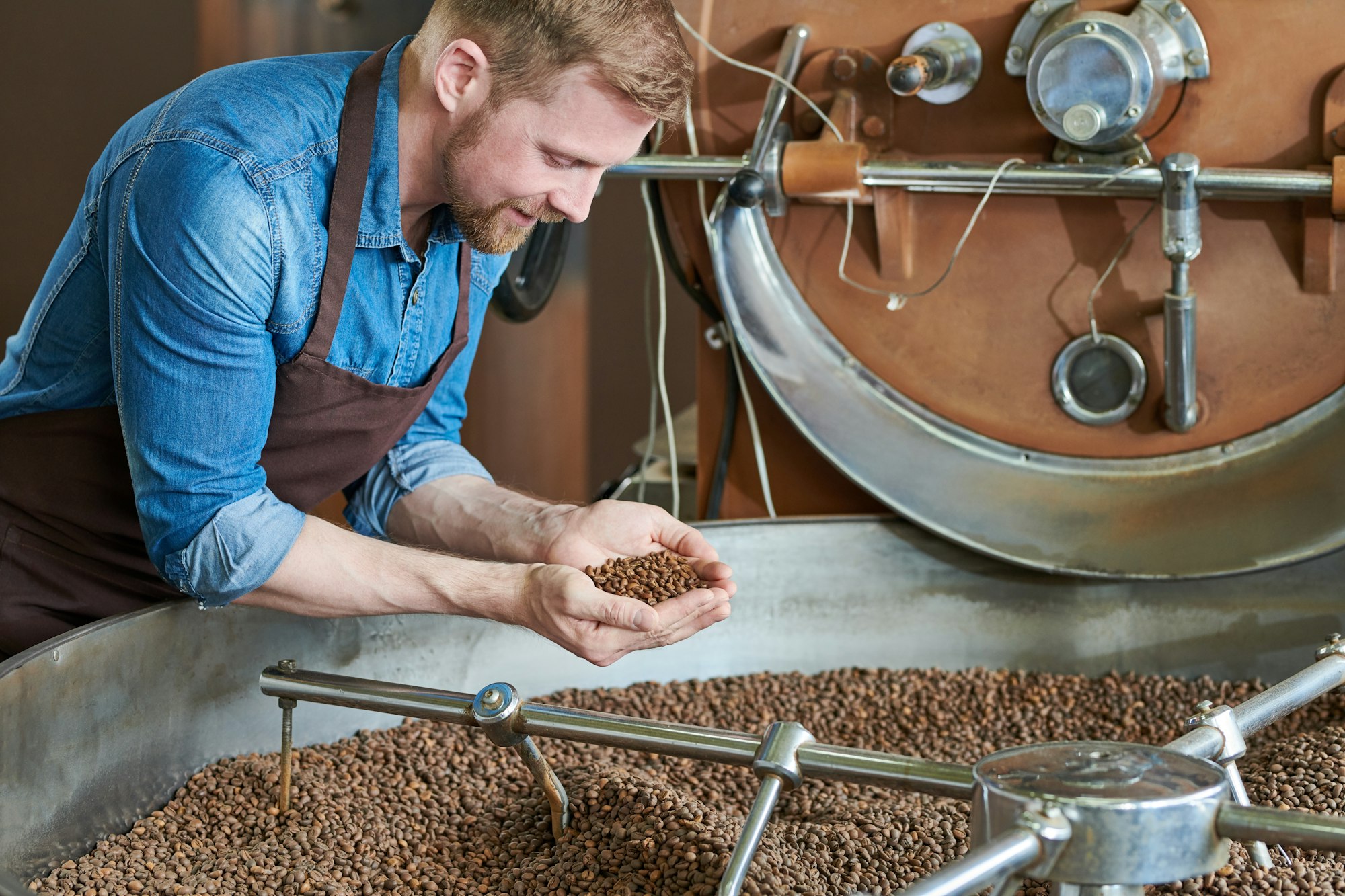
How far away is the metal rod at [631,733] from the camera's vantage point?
2.85 feet

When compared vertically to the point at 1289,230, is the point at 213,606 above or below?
below

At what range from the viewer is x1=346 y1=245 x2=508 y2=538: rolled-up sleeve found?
1471 mm

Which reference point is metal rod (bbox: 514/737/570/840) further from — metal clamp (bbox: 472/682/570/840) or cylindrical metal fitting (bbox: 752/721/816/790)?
cylindrical metal fitting (bbox: 752/721/816/790)

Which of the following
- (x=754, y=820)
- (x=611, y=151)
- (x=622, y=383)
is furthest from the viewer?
(x=622, y=383)

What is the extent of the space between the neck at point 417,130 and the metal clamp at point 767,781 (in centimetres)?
60

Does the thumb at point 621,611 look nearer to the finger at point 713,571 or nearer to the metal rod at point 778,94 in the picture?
the finger at point 713,571

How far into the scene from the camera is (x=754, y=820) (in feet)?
2.80

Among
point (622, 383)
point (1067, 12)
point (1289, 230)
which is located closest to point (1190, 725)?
point (1289, 230)

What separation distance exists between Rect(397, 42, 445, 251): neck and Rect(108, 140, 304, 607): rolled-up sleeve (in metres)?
0.17

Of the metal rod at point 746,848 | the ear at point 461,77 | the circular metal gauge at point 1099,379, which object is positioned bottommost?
the metal rod at point 746,848

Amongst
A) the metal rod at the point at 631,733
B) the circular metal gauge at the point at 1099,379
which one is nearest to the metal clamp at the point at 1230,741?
the metal rod at the point at 631,733

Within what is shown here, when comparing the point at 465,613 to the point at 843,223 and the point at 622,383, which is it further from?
the point at 622,383

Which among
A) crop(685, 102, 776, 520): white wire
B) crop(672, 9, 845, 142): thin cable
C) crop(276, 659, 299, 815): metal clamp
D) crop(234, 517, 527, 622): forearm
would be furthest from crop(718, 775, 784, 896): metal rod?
crop(672, 9, 845, 142): thin cable

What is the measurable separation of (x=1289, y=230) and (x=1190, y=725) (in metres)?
0.62
